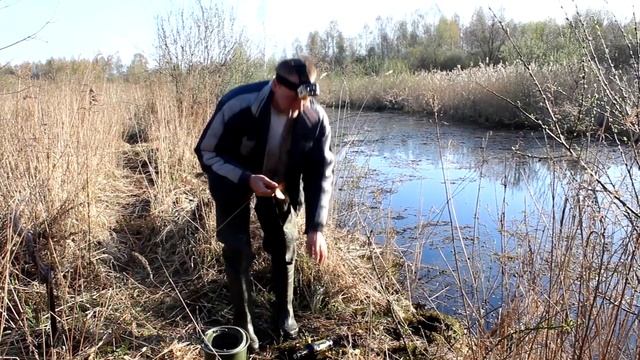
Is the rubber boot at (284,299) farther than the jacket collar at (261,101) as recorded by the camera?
Yes

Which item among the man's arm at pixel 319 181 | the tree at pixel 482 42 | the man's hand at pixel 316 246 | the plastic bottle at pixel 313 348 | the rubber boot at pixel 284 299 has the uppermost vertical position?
the tree at pixel 482 42

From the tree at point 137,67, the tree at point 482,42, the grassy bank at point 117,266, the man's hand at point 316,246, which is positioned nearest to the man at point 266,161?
the man's hand at point 316,246

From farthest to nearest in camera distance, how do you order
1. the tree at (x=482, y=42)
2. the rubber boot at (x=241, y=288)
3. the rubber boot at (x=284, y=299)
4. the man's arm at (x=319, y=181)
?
1. the tree at (x=482, y=42)
2. the rubber boot at (x=284, y=299)
3. the rubber boot at (x=241, y=288)
4. the man's arm at (x=319, y=181)

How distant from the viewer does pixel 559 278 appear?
1824 mm

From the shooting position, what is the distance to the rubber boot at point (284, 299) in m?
2.77

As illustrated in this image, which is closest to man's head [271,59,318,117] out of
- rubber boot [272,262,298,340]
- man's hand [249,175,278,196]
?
man's hand [249,175,278,196]

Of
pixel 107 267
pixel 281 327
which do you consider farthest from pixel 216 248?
pixel 281 327

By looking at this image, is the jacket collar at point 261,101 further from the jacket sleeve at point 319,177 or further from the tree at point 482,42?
the tree at point 482,42

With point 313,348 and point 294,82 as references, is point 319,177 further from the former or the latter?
point 313,348

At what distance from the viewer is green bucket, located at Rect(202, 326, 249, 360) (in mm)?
2113

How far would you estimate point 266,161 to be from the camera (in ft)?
8.13

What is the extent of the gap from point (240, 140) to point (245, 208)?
35 centimetres

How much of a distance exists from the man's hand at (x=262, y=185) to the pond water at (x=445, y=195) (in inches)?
20.7

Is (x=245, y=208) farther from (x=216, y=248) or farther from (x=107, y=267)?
(x=107, y=267)
